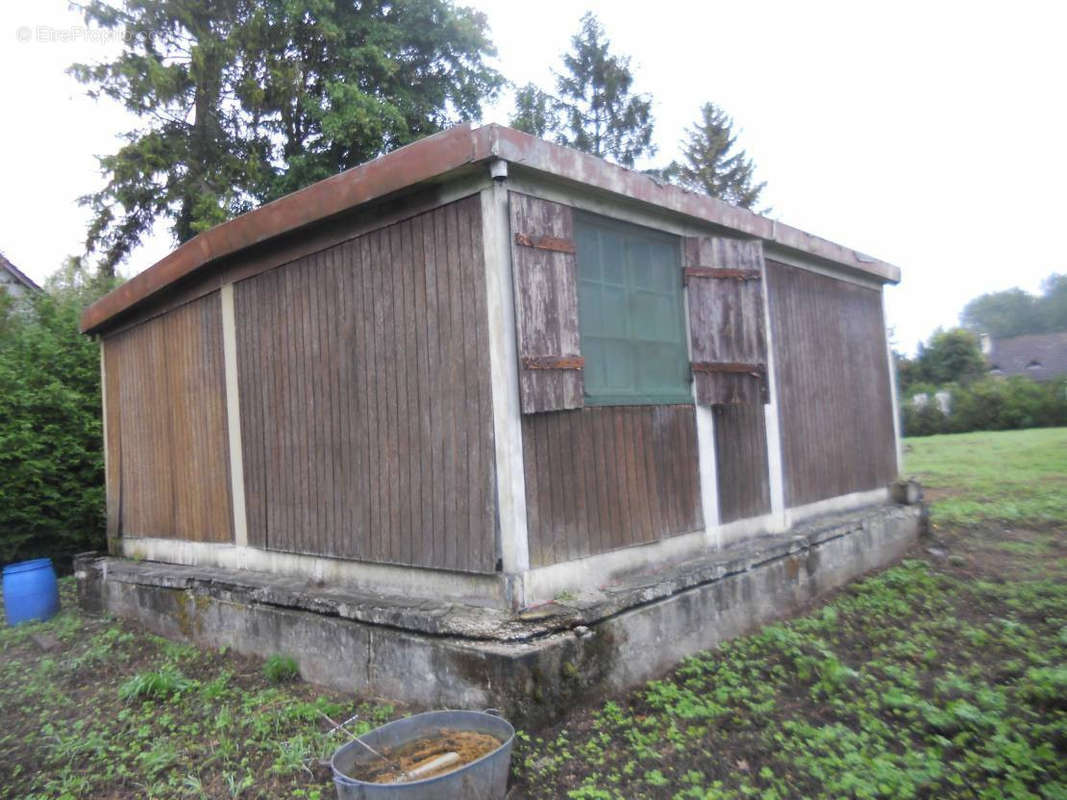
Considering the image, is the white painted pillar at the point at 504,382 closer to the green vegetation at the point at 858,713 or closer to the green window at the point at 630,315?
the green window at the point at 630,315

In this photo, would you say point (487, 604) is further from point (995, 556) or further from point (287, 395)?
point (995, 556)

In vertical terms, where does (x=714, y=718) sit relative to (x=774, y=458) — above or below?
below

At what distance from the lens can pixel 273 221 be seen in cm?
559

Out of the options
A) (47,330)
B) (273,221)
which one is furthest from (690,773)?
(47,330)

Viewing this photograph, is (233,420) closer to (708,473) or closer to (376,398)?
(376,398)

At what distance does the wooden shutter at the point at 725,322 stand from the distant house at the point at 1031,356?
49073mm

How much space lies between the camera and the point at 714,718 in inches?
168

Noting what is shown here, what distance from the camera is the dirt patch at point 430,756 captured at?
10.9ft

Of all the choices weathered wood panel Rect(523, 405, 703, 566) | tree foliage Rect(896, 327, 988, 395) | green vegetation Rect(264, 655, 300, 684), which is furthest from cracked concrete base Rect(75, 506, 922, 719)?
tree foliage Rect(896, 327, 988, 395)

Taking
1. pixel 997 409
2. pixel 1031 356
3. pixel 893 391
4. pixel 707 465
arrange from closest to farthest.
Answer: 1. pixel 707 465
2. pixel 893 391
3. pixel 997 409
4. pixel 1031 356

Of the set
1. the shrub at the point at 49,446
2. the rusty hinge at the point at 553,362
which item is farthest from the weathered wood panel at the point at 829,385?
the shrub at the point at 49,446

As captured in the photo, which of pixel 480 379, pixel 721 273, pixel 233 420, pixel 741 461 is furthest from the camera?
pixel 233 420

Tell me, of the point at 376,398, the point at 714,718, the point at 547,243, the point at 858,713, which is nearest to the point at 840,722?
the point at 858,713

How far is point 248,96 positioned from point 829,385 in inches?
513
